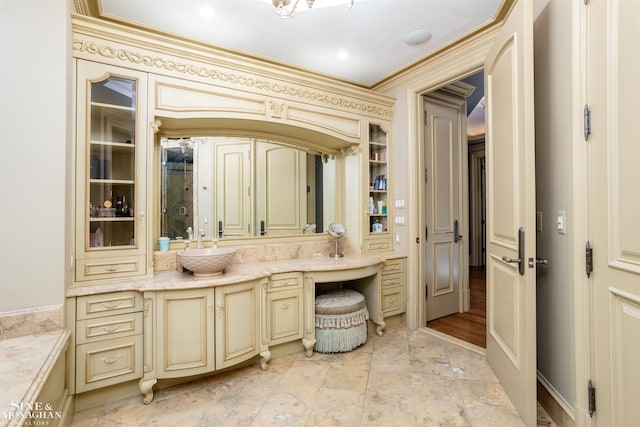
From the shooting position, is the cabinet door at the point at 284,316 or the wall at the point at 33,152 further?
the cabinet door at the point at 284,316

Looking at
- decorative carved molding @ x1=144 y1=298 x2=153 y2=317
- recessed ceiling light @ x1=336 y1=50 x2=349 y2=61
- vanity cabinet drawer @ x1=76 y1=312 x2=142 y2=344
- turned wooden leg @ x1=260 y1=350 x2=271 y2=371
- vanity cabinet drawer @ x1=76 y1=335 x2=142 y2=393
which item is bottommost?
turned wooden leg @ x1=260 y1=350 x2=271 y2=371

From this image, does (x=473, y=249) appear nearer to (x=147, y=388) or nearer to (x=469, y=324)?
(x=469, y=324)

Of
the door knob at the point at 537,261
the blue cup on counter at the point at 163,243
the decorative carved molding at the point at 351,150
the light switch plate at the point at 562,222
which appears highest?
the decorative carved molding at the point at 351,150

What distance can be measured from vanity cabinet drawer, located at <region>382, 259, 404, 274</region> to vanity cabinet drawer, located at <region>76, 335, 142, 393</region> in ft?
7.31

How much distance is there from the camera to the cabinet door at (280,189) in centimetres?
297

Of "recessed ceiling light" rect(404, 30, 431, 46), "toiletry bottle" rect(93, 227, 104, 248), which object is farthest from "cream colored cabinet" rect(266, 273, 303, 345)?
"recessed ceiling light" rect(404, 30, 431, 46)

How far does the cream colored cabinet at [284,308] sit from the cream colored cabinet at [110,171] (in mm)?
989

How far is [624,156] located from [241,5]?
244 cm

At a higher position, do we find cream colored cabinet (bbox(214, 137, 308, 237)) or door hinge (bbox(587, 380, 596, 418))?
cream colored cabinet (bbox(214, 137, 308, 237))

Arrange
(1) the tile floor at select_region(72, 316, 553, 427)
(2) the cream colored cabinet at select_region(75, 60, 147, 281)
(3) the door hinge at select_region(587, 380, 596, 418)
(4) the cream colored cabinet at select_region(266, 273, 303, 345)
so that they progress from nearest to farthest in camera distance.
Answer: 1. (3) the door hinge at select_region(587, 380, 596, 418)
2. (1) the tile floor at select_region(72, 316, 553, 427)
3. (2) the cream colored cabinet at select_region(75, 60, 147, 281)
4. (4) the cream colored cabinet at select_region(266, 273, 303, 345)

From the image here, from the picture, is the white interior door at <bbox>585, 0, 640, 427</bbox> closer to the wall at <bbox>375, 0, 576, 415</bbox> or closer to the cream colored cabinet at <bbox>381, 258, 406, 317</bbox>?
the wall at <bbox>375, 0, 576, 415</bbox>

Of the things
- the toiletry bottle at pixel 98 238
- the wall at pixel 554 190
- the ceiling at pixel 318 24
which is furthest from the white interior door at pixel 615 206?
the toiletry bottle at pixel 98 238

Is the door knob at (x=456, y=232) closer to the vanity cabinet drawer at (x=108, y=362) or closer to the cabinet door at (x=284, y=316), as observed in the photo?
the cabinet door at (x=284, y=316)

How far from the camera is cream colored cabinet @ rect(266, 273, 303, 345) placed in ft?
7.89
